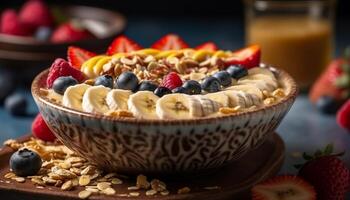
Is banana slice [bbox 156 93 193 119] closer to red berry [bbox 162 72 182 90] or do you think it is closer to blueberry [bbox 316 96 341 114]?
red berry [bbox 162 72 182 90]

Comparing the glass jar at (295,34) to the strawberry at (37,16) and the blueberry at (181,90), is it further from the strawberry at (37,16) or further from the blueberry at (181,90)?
the blueberry at (181,90)

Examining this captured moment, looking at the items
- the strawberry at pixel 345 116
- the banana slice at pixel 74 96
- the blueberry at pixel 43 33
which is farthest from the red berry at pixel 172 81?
the blueberry at pixel 43 33

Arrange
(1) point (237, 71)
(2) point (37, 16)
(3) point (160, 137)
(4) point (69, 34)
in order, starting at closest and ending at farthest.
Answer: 1. (3) point (160, 137)
2. (1) point (237, 71)
3. (4) point (69, 34)
4. (2) point (37, 16)

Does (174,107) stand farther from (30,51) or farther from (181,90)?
(30,51)

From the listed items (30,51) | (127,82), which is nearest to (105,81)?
(127,82)

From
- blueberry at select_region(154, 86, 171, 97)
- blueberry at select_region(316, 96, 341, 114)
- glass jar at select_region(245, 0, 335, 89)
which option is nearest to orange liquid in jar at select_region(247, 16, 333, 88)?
glass jar at select_region(245, 0, 335, 89)
